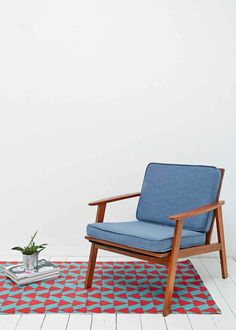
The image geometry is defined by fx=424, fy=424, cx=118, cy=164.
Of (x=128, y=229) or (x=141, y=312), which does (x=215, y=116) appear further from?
(x=141, y=312)

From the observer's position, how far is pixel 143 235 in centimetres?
242

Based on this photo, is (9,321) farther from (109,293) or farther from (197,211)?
(197,211)

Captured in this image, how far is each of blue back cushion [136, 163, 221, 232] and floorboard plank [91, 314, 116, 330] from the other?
84 cm

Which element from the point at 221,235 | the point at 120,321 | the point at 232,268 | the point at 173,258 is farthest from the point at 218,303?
the point at 232,268

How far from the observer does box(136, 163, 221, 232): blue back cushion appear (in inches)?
110

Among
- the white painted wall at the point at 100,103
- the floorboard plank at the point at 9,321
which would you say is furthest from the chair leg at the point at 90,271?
the white painted wall at the point at 100,103

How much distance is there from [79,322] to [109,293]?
44 centimetres

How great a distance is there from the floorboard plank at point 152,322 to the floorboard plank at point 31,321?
0.53 meters

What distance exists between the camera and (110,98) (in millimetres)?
3432

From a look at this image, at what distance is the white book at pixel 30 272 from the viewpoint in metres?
2.73

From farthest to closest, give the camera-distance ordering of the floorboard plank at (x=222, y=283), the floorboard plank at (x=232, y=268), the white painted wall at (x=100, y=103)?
1. the white painted wall at (x=100, y=103)
2. the floorboard plank at (x=232, y=268)
3. the floorboard plank at (x=222, y=283)

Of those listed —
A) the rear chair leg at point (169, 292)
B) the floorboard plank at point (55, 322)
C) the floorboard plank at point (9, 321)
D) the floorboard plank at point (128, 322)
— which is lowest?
the floorboard plank at point (9, 321)

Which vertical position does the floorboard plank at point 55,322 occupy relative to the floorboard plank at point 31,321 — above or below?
above

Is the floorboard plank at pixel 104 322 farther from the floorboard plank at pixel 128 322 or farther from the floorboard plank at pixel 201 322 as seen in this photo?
the floorboard plank at pixel 201 322
